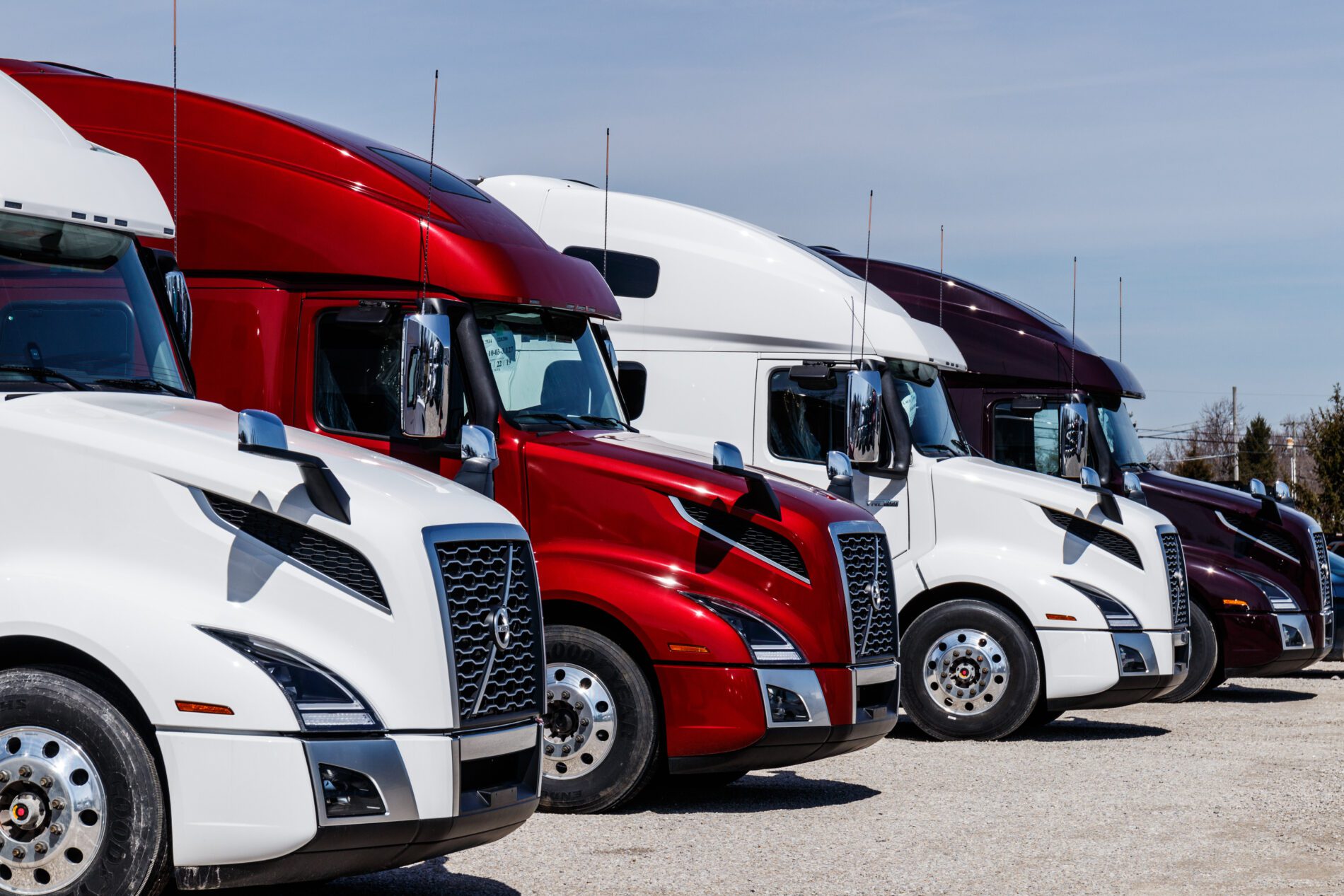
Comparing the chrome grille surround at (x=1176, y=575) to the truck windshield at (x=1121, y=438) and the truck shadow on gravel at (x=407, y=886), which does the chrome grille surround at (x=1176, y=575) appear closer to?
the truck windshield at (x=1121, y=438)

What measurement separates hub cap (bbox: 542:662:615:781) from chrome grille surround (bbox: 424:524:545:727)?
2.57m

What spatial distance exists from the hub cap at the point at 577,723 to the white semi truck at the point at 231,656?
9.03 ft

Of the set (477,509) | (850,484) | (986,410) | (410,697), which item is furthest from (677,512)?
(986,410)

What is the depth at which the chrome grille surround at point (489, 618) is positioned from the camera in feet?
20.2

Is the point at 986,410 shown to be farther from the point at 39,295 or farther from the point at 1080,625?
the point at 39,295

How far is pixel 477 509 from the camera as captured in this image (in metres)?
6.50

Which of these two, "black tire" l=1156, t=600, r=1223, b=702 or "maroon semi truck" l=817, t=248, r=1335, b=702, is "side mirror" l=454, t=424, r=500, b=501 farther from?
"black tire" l=1156, t=600, r=1223, b=702

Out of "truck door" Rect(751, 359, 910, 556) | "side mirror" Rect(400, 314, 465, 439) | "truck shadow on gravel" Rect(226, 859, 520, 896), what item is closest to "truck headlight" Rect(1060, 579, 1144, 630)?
"truck door" Rect(751, 359, 910, 556)

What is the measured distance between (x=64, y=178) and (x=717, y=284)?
20.6 ft

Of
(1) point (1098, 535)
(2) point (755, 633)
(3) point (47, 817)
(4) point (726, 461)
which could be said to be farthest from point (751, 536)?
(3) point (47, 817)

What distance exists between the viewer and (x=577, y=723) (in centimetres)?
934

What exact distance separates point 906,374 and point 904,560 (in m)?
1.39

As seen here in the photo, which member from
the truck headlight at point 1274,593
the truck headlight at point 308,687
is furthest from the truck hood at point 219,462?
the truck headlight at point 1274,593

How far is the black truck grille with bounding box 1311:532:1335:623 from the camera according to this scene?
645 inches
